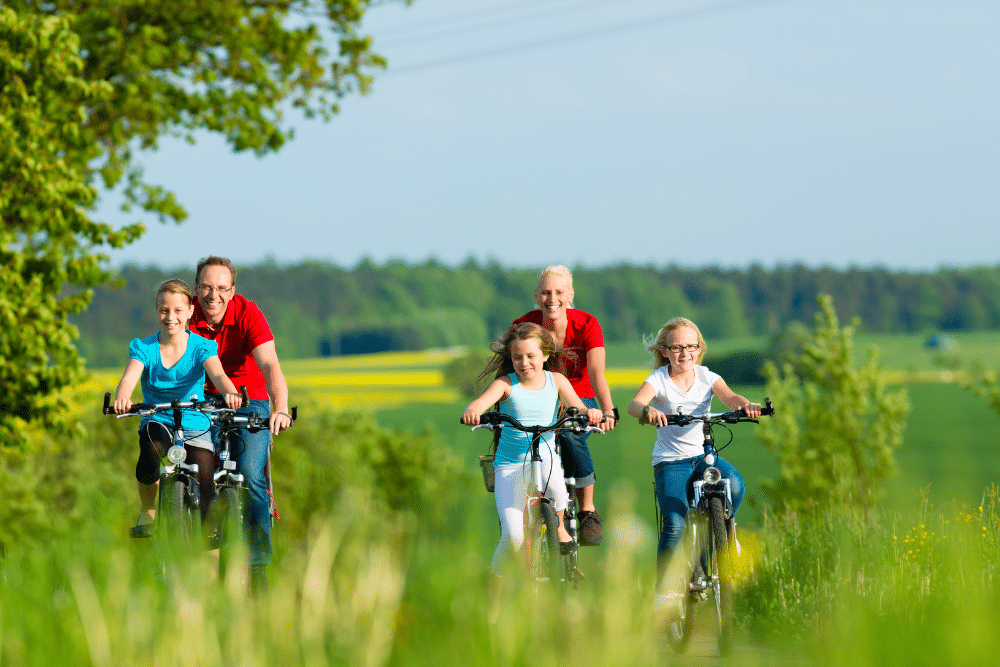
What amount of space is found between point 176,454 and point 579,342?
2.45 m

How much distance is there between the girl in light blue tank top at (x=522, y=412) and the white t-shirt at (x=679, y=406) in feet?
1.25

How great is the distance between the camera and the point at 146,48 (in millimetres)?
16031

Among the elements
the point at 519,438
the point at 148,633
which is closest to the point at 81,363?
the point at 519,438

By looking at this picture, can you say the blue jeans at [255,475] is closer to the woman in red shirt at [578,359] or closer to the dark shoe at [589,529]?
the woman in red shirt at [578,359]

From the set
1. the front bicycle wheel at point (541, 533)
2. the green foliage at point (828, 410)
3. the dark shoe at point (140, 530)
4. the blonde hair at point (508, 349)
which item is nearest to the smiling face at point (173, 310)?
the dark shoe at point (140, 530)

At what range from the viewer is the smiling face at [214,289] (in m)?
5.99

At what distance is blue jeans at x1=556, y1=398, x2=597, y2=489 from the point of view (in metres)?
6.19

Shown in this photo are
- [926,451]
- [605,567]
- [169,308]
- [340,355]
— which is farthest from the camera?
[340,355]

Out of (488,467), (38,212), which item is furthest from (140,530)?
(38,212)

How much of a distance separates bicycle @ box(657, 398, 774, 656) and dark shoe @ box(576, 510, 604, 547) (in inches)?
36.6

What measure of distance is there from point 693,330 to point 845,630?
9.68ft

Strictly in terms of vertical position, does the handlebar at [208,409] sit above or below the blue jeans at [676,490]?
above

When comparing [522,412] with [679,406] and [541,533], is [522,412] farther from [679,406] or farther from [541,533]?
[679,406]

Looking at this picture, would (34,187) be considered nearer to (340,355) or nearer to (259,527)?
(259,527)
